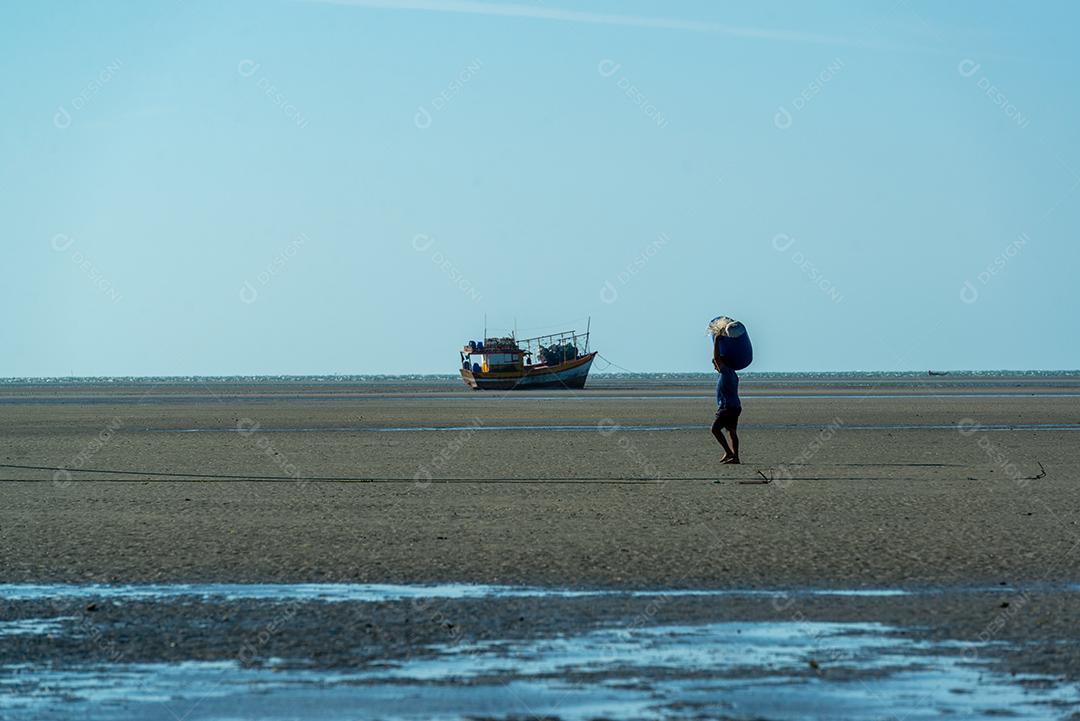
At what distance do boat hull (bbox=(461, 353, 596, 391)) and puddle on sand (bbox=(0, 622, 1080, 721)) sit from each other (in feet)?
252

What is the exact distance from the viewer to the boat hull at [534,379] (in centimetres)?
8556

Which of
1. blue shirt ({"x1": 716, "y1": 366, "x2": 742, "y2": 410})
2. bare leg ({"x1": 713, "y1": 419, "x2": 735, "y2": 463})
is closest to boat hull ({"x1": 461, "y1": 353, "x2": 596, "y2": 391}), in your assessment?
bare leg ({"x1": 713, "y1": 419, "x2": 735, "y2": 463})

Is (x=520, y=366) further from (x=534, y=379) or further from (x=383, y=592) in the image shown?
(x=383, y=592)

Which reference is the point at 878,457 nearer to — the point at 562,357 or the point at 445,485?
the point at 445,485

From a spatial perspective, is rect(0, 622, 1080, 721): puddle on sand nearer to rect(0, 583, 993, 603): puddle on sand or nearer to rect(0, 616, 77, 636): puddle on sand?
rect(0, 616, 77, 636): puddle on sand

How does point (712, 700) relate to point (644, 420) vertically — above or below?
below

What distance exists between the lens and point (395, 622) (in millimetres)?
8164

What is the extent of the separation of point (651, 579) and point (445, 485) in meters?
7.37

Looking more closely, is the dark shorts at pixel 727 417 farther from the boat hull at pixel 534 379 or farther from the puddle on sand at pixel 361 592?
the boat hull at pixel 534 379

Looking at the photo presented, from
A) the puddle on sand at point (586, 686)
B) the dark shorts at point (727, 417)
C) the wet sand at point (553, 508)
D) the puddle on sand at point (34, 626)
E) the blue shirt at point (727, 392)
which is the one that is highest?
the blue shirt at point (727, 392)

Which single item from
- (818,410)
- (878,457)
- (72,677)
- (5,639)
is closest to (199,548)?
(5,639)

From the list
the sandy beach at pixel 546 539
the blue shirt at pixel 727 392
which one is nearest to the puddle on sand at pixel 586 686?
the sandy beach at pixel 546 539

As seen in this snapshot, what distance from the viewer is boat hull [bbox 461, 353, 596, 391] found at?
281 ft

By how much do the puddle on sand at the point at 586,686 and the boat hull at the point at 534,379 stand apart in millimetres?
76718
